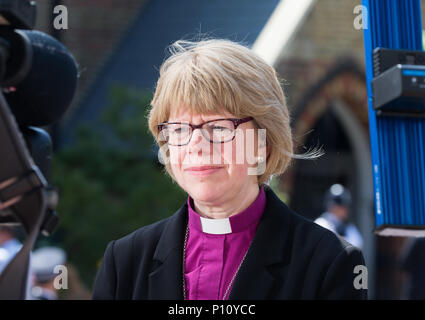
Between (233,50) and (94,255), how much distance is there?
5.69m

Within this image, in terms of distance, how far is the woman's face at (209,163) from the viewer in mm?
1598

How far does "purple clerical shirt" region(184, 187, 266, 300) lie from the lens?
1.66 metres

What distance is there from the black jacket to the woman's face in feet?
0.49

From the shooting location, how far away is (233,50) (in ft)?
5.49

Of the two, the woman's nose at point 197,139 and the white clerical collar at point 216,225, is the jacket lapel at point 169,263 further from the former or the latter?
the woman's nose at point 197,139

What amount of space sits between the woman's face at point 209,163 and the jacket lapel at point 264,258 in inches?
4.8

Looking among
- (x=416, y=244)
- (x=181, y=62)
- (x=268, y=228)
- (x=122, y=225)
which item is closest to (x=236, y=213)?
(x=268, y=228)

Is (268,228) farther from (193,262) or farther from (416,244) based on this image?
(416,244)

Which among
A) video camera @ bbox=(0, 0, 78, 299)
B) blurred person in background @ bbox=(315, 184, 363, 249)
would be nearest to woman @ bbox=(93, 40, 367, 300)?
video camera @ bbox=(0, 0, 78, 299)

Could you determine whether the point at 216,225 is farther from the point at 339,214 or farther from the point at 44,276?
the point at 339,214

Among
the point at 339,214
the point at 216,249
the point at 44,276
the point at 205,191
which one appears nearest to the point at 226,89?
the point at 205,191

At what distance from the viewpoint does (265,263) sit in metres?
1.62

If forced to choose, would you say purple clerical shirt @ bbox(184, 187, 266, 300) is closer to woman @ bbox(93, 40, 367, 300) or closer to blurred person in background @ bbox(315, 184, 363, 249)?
woman @ bbox(93, 40, 367, 300)

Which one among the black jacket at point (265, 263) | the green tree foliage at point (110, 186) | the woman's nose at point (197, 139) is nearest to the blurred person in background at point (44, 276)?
the green tree foliage at point (110, 186)
